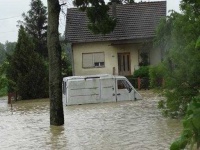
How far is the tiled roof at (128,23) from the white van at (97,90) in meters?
14.3

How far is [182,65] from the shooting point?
49.5ft

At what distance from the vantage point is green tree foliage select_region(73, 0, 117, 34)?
18.2m

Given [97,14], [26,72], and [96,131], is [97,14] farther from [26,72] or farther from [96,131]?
[26,72]

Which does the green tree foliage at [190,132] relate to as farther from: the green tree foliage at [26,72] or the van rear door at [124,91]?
the green tree foliage at [26,72]

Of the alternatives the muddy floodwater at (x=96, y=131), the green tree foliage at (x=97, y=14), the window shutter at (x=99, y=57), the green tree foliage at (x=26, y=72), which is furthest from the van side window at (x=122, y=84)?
the window shutter at (x=99, y=57)

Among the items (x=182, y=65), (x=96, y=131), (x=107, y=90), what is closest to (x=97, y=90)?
(x=107, y=90)

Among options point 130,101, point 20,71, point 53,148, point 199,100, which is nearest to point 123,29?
point 20,71

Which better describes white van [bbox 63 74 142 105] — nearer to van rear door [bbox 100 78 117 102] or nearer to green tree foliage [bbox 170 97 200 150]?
van rear door [bbox 100 78 117 102]

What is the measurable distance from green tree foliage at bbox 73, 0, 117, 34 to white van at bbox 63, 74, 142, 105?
5.49 metres

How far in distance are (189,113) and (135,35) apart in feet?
123

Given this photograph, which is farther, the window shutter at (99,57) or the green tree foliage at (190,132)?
the window shutter at (99,57)

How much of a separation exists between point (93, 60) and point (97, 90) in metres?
15.4

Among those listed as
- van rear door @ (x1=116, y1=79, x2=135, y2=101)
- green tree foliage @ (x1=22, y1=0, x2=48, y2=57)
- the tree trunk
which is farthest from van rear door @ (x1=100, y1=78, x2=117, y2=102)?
green tree foliage @ (x1=22, y1=0, x2=48, y2=57)

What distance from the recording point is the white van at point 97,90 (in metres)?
24.5
